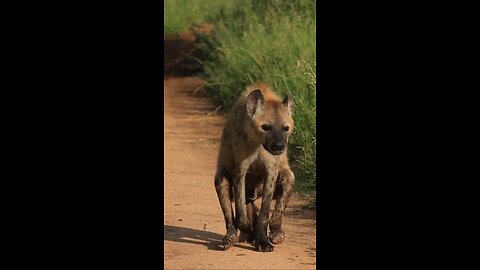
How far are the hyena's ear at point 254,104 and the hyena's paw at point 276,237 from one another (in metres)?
0.79

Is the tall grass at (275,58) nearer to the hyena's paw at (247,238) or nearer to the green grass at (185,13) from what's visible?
the hyena's paw at (247,238)

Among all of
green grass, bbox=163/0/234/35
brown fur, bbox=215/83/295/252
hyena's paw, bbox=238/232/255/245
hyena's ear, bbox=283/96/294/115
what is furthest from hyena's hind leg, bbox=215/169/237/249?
green grass, bbox=163/0/234/35

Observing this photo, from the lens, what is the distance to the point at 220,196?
620 centimetres

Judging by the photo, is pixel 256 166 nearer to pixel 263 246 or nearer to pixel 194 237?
pixel 263 246

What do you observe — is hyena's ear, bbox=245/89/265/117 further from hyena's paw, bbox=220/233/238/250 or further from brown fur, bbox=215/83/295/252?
hyena's paw, bbox=220/233/238/250

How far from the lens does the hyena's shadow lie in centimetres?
621

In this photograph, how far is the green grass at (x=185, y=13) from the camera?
60.1ft

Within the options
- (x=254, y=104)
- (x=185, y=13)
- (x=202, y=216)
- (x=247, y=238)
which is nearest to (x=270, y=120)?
(x=254, y=104)

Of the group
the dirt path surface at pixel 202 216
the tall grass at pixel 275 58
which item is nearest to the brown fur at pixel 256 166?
the dirt path surface at pixel 202 216
